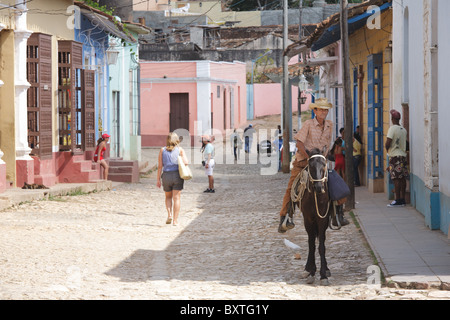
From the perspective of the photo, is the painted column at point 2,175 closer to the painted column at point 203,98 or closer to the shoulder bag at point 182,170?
the shoulder bag at point 182,170

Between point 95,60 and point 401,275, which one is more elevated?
point 95,60

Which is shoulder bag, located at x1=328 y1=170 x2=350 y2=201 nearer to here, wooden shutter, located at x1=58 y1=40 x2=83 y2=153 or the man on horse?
the man on horse

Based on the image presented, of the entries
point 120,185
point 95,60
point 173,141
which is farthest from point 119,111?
point 173,141

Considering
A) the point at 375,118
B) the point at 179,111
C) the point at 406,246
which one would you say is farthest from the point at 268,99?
the point at 406,246

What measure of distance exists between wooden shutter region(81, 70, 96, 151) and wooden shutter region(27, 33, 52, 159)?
1.71 metres

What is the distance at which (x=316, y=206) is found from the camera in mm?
8539

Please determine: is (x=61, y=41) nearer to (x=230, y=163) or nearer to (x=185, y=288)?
(x=185, y=288)

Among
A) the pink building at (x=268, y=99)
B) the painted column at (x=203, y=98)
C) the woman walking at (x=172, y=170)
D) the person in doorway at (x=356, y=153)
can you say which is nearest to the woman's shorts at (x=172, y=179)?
the woman walking at (x=172, y=170)

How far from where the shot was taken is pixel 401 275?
8078mm

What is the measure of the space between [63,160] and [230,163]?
1309 cm

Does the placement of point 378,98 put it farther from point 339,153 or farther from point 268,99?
point 268,99

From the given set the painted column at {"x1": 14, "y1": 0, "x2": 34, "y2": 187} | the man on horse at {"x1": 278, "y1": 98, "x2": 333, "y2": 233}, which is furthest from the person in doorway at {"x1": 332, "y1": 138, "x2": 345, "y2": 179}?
the man on horse at {"x1": 278, "y1": 98, "x2": 333, "y2": 233}

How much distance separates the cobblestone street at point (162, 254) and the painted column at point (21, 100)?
0.96 metres

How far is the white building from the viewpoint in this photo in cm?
1050
